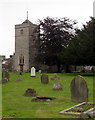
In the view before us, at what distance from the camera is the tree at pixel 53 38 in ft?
154

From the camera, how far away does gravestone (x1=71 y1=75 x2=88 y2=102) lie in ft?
35.3

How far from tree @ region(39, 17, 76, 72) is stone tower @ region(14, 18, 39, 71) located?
702cm

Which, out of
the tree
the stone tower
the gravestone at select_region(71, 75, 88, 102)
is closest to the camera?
the gravestone at select_region(71, 75, 88, 102)

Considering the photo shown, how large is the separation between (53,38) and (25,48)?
11.3 m

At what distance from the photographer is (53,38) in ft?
155

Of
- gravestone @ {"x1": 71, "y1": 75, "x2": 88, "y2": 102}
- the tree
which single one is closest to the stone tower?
the tree

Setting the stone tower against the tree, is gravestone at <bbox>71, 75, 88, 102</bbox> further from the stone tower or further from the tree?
the stone tower

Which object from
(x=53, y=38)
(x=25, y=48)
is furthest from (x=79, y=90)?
(x=25, y=48)

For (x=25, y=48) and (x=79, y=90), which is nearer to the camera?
(x=79, y=90)

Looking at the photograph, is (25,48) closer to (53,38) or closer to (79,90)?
(53,38)

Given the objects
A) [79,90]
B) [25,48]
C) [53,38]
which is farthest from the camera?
[25,48]

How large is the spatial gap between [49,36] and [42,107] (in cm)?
3903

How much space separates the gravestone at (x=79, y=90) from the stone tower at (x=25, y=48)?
44.5 meters

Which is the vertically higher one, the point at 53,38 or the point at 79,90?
the point at 53,38
